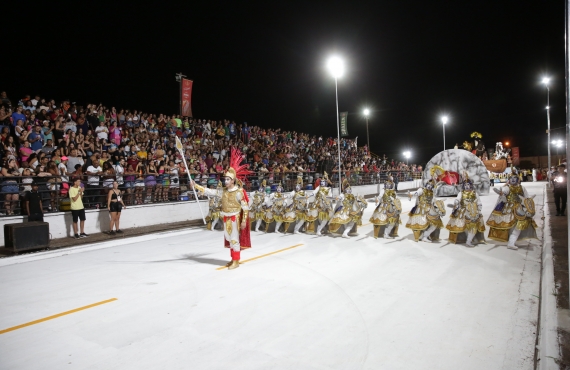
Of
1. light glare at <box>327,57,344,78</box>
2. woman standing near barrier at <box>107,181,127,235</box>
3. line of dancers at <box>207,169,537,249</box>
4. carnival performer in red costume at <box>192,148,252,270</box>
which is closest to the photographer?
carnival performer in red costume at <box>192,148,252,270</box>

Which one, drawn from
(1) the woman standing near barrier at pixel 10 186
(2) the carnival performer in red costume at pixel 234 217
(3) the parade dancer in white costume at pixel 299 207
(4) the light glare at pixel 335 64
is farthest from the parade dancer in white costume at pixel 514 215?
(1) the woman standing near barrier at pixel 10 186

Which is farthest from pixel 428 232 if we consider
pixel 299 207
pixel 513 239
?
pixel 299 207

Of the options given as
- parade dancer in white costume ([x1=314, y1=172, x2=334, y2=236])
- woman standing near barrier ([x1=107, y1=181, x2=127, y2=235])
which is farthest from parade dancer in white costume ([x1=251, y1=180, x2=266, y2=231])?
woman standing near barrier ([x1=107, y1=181, x2=127, y2=235])

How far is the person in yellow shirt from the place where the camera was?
35.8 ft

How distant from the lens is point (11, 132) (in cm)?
1198

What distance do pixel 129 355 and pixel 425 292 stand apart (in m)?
4.18

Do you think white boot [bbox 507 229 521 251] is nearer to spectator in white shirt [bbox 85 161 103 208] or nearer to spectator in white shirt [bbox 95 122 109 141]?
spectator in white shirt [bbox 85 161 103 208]

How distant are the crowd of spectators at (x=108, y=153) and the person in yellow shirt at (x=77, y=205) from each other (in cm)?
54

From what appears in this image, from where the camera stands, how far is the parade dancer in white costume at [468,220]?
8.58m

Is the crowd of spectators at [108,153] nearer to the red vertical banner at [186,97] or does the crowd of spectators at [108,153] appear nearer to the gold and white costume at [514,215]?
the red vertical banner at [186,97]

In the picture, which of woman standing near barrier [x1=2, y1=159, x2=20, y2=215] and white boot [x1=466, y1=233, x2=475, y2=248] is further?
woman standing near barrier [x1=2, y1=159, x2=20, y2=215]

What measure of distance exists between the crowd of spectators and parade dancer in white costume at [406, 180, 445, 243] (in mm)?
9503

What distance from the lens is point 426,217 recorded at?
9.39 m

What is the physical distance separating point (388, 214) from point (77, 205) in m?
9.50
